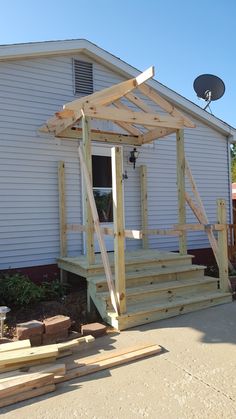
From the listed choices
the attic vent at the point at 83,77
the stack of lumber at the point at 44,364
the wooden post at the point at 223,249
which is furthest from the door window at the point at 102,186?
the stack of lumber at the point at 44,364

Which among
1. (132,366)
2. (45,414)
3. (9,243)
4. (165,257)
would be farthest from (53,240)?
(45,414)

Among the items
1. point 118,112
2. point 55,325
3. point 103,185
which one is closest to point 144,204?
point 103,185

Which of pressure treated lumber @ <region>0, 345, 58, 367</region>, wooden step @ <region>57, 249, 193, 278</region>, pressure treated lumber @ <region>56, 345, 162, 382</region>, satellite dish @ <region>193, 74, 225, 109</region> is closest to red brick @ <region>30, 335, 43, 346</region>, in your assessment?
pressure treated lumber @ <region>0, 345, 58, 367</region>

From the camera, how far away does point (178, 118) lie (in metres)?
5.94

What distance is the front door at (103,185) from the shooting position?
7.20 m

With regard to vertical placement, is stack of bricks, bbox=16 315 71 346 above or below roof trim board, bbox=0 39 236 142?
below

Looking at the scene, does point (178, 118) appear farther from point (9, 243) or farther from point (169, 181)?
point (9, 243)

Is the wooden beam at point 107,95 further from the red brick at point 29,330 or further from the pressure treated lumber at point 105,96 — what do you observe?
the red brick at point 29,330

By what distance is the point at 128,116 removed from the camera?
206 inches

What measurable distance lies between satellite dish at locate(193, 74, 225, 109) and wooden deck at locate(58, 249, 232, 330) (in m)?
4.84

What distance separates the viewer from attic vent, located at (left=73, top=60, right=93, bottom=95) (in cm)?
714

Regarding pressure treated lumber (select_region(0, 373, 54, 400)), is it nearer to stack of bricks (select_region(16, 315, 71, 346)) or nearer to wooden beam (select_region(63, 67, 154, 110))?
stack of bricks (select_region(16, 315, 71, 346))

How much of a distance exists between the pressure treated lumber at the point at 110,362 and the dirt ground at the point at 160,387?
0.06m

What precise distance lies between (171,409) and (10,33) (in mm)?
7090
